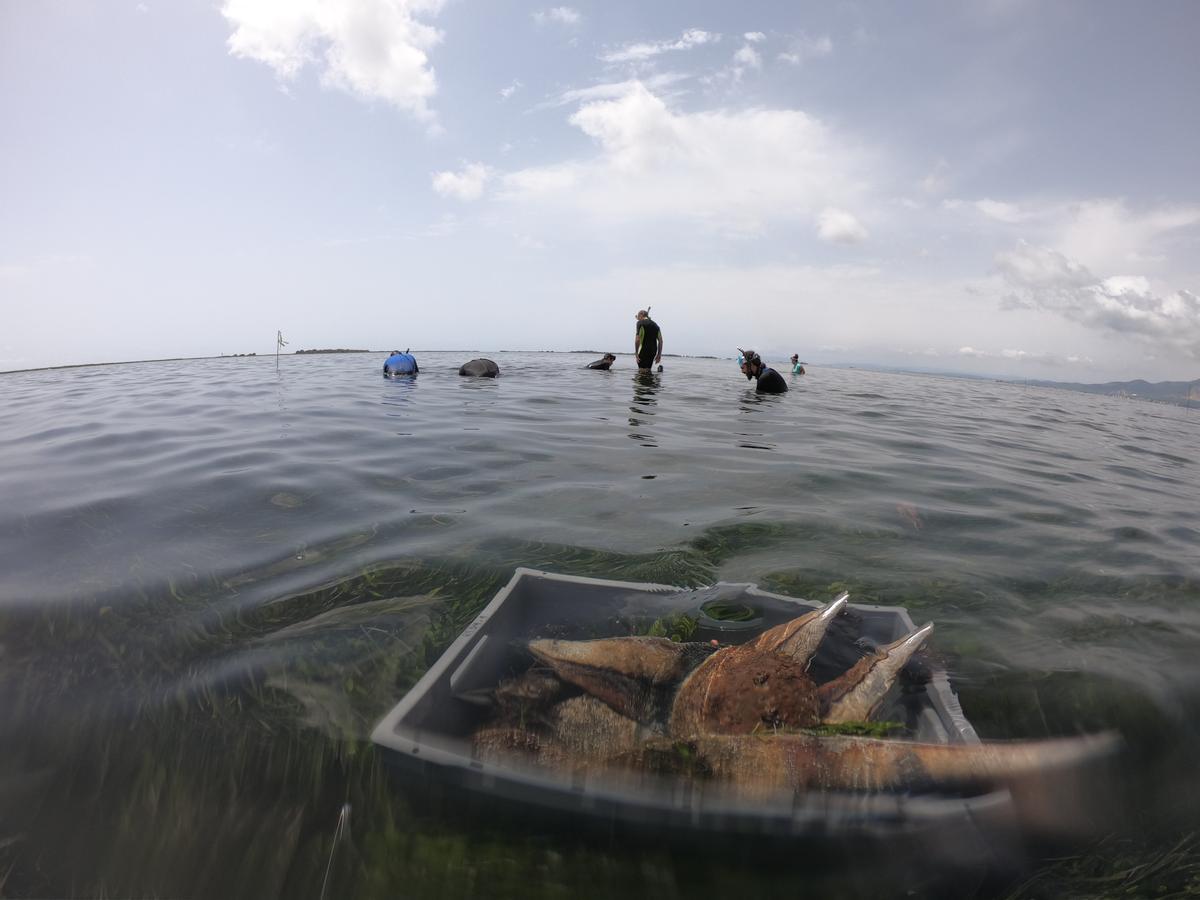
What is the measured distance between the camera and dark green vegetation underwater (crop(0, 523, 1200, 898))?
1.54m

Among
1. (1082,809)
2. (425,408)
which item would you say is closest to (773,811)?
(1082,809)

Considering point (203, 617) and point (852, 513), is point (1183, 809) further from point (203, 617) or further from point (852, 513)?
point (203, 617)

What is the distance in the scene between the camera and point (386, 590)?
3.09 m

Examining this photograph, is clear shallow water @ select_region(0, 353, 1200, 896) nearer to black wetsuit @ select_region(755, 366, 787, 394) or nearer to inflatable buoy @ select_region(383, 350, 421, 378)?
black wetsuit @ select_region(755, 366, 787, 394)

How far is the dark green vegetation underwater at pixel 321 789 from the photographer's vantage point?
154 cm

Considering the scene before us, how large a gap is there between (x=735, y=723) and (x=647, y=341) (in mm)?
19007

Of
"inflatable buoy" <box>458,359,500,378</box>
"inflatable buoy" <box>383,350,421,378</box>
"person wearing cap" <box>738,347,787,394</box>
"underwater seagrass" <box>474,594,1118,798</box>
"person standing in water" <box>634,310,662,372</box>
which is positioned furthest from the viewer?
"person standing in water" <box>634,310,662,372</box>

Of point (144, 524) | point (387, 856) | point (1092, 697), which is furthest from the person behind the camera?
point (144, 524)

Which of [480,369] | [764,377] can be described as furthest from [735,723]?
[480,369]

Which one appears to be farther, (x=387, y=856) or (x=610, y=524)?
(x=610, y=524)

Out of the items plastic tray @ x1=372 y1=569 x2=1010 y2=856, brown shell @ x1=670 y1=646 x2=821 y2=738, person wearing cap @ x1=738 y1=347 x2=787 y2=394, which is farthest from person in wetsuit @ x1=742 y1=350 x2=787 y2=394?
brown shell @ x1=670 y1=646 x2=821 y2=738

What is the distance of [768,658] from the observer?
6.75 feet

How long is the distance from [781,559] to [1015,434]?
9733 mm

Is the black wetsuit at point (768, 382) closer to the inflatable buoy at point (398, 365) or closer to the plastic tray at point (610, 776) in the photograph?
the inflatable buoy at point (398, 365)
